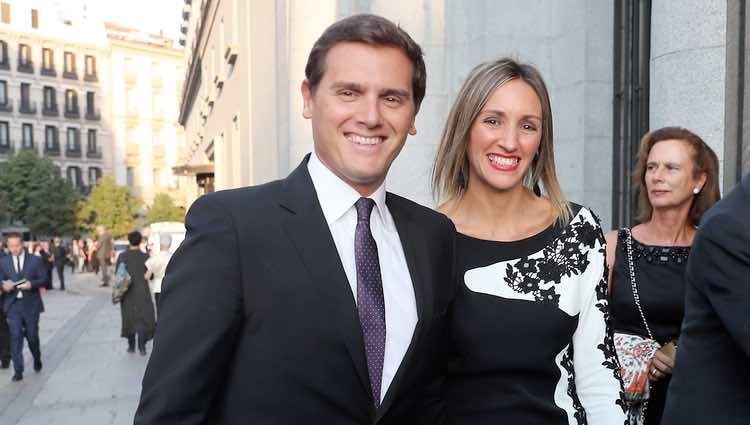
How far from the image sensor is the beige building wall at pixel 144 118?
63562mm

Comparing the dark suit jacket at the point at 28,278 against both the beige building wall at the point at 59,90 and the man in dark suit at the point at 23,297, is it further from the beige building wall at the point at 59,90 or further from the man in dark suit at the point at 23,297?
the beige building wall at the point at 59,90

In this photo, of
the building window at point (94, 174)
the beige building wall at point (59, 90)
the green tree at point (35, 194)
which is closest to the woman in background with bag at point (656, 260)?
the green tree at point (35, 194)

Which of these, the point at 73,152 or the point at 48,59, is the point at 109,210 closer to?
the point at 73,152

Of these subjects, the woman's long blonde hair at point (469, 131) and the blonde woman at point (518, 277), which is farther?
the woman's long blonde hair at point (469, 131)

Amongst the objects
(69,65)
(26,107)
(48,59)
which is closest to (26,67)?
(48,59)

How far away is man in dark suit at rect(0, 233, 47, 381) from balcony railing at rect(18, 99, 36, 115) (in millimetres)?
55687

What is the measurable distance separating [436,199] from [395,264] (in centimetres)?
90

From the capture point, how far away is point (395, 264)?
180 cm

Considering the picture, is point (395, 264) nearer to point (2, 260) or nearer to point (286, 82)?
point (286, 82)

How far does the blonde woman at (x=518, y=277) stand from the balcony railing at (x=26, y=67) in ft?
212

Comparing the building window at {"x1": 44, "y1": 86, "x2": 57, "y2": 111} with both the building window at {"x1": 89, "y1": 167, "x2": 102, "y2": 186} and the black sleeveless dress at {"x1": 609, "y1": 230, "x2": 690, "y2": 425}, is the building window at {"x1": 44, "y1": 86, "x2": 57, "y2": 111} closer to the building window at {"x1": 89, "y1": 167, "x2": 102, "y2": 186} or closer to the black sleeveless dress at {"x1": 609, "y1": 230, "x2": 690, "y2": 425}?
the building window at {"x1": 89, "y1": 167, "x2": 102, "y2": 186}

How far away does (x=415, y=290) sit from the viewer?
68.9 inches

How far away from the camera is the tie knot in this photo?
1.74 metres

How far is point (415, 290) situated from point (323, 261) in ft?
0.96
